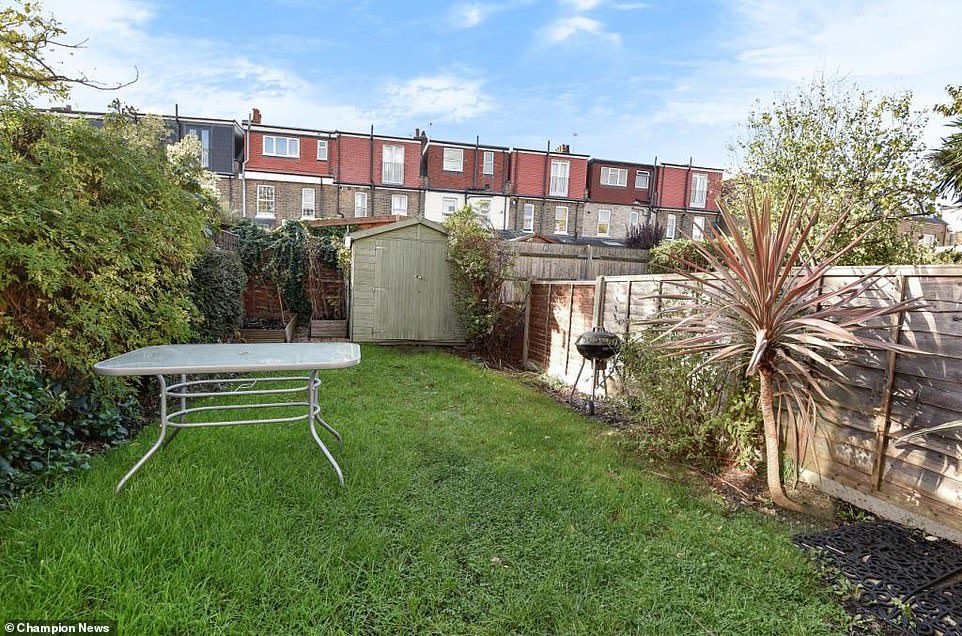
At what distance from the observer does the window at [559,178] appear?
24.0 meters

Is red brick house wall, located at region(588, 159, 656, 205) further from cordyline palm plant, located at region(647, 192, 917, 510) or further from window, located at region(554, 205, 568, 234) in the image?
cordyline palm plant, located at region(647, 192, 917, 510)

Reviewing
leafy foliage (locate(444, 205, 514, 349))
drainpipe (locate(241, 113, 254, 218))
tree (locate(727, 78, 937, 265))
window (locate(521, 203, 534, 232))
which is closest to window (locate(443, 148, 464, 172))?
window (locate(521, 203, 534, 232))

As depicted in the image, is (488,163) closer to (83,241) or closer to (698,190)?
(698,190)

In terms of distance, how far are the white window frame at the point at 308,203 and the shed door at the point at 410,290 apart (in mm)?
14971

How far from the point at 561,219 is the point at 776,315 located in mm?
22665

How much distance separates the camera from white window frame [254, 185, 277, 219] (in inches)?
810

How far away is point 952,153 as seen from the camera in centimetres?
455

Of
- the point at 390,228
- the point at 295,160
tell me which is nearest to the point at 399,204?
the point at 295,160

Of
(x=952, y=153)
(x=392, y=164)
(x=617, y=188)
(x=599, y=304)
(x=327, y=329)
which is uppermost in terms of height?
(x=392, y=164)

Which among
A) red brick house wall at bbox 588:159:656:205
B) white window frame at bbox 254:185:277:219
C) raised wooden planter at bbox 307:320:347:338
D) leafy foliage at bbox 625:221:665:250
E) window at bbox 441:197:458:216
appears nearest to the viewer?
raised wooden planter at bbox 307:320:347:338

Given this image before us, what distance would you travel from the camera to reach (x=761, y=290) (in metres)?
2.68

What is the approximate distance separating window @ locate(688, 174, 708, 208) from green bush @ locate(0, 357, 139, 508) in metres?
28.0

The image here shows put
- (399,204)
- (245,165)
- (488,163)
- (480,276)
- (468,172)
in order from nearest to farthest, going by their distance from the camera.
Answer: (480,276) < (245,165) < (399,204) < (468,172) < (488,163)

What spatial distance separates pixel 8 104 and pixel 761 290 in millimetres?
5021
